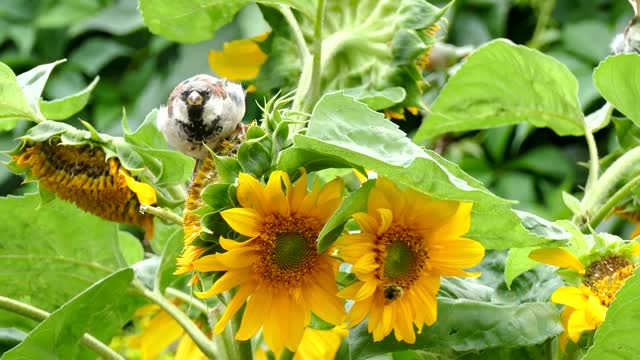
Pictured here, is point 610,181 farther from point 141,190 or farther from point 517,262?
point 141,190

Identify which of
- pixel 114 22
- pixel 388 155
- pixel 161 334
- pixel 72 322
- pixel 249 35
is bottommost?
pixel 114 22

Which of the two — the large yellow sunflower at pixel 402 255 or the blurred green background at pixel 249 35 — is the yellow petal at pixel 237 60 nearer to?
the large yellow sunflower at pixel 402 255

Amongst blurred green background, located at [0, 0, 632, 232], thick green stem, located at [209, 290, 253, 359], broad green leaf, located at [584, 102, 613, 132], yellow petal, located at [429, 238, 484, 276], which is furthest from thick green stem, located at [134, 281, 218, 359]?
blurred green background, located at [0, 0, 632, 232]

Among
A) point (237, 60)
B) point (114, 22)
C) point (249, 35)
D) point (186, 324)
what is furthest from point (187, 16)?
point (114, 22)

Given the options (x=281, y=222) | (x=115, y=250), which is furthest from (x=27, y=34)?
(x=281, y=222)

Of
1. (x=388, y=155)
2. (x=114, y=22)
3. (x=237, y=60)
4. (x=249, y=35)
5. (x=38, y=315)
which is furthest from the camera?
(x=114, y=22)

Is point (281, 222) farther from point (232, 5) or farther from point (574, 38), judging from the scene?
point (574, 38)
